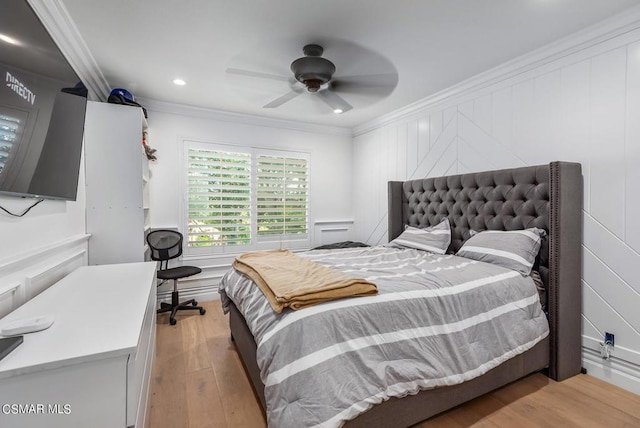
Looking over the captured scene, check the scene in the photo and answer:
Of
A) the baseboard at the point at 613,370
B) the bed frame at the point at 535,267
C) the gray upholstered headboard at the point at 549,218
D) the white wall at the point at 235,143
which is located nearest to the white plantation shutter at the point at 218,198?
the white wall at the point at 235,143

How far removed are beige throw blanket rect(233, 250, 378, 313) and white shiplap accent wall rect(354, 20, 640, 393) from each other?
6.03ft

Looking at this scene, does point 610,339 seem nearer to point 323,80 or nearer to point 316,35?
point 323,80

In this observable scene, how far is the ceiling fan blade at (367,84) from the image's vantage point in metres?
2.51

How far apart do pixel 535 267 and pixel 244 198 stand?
10.9ft

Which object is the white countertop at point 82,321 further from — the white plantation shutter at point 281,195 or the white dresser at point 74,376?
the white plantation shutter at point 281,195

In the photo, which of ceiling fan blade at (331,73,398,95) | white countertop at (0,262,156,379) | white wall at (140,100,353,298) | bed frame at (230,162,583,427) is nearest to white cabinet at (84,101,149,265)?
white wall at (140,100,353,298)

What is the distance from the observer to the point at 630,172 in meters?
2.00

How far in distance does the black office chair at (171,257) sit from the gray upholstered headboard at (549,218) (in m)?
2.91

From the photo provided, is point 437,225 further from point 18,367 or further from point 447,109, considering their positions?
point 18,367

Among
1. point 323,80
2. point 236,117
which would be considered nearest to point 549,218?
point 323,80

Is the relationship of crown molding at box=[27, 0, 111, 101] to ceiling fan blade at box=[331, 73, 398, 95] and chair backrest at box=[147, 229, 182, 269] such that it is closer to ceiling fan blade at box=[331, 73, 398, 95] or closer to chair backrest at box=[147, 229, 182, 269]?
chair backrest at box=[147, 229, 182, 269]

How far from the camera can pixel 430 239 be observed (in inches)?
120

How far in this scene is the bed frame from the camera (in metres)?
1.62

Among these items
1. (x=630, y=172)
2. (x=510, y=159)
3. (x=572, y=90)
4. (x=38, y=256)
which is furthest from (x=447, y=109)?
(x=38, y=256)
